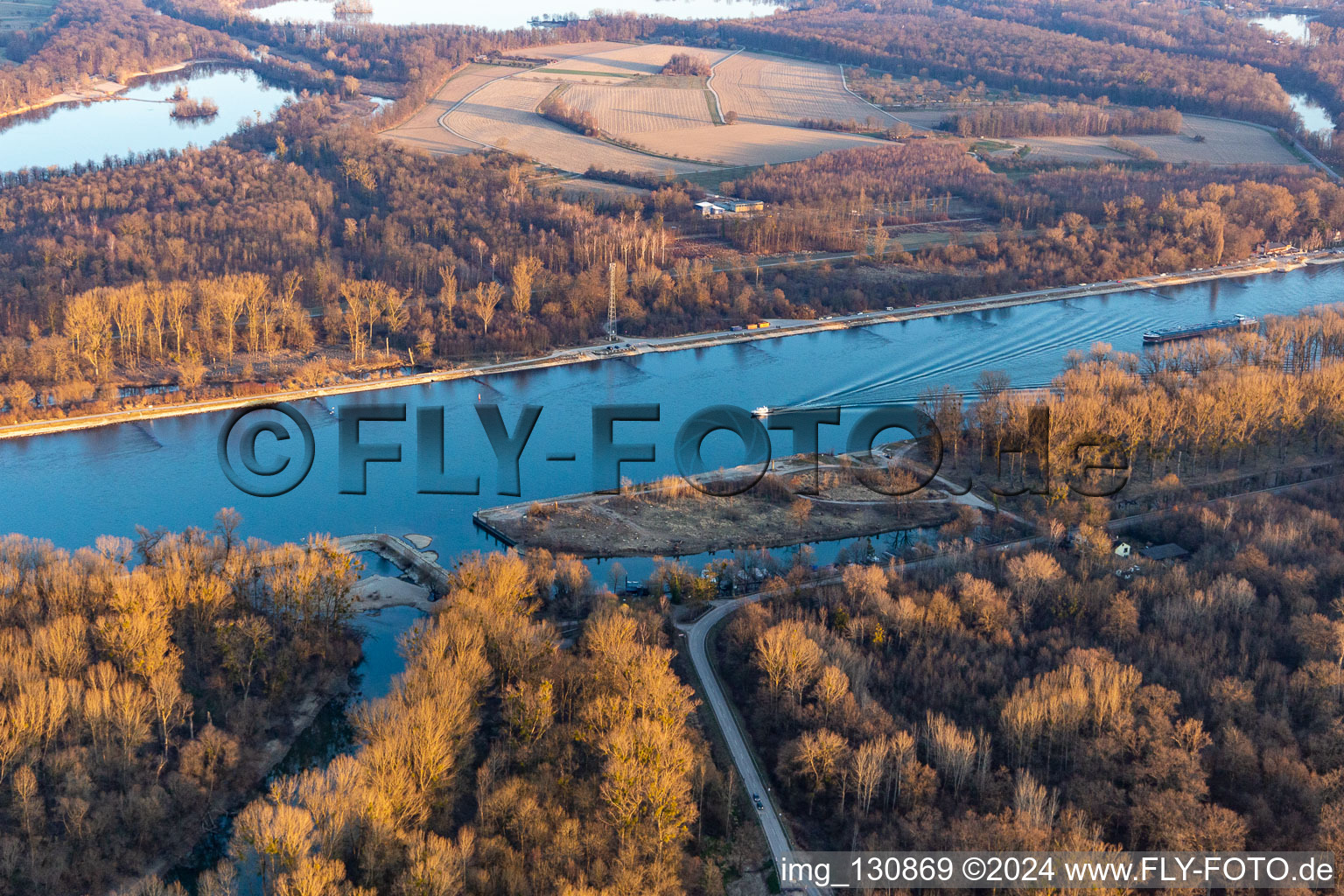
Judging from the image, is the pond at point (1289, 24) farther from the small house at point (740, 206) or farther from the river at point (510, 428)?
the river at point (510, 428)

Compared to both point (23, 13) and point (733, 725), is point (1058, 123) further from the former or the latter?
point (23, 13)

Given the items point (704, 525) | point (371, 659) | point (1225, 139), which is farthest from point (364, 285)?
point (1225, 139)

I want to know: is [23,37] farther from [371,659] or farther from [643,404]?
[371,659]

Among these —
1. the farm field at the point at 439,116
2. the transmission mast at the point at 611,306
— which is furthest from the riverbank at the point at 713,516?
the farm field at the point at 439,116

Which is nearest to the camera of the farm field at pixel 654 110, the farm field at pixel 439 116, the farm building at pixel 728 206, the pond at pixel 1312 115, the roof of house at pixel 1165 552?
the roof of house at pixel 1165 552

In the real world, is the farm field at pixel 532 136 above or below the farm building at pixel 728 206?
above

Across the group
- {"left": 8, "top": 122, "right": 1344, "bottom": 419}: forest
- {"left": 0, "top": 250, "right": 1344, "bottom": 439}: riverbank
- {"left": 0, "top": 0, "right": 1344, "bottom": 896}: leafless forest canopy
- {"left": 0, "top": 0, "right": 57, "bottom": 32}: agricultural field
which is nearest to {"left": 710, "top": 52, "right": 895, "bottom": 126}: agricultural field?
{"left": 8, "top": 122, "right": 1344, "bottom": 419}: forest
